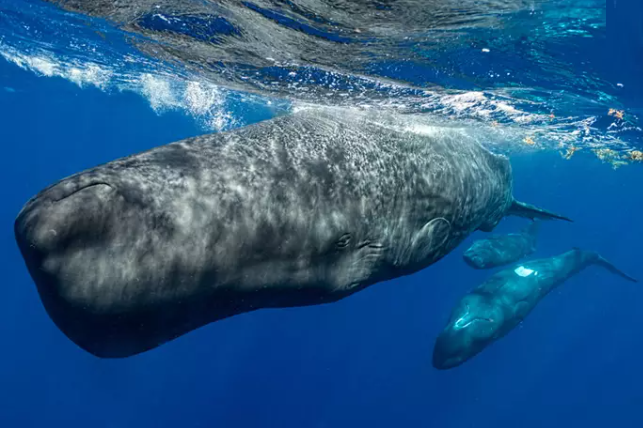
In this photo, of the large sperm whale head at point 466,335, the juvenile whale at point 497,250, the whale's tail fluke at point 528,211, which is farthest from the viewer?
the juvenile whale at point 497,250

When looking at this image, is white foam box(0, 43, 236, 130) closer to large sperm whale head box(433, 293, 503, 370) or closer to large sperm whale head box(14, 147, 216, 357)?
large sperm whale head box(433, 293, 503, 370)

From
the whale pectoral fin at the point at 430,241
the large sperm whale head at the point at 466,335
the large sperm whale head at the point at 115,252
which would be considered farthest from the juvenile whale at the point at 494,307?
the large sperm whale head at the point at 115,252

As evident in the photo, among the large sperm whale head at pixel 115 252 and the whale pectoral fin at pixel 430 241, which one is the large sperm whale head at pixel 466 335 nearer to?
the whale pectoral fin at pixel 430 241

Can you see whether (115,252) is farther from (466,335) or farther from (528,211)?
(466,335)

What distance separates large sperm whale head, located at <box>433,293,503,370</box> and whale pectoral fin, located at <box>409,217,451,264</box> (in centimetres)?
886

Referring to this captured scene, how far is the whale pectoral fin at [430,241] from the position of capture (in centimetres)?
467

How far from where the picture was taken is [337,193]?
3658 millimetres

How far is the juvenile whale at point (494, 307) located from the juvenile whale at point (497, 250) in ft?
2.67

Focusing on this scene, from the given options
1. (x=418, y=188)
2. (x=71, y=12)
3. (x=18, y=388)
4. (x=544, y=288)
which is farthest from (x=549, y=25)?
(x=18, y=388)

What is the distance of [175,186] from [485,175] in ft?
18.4

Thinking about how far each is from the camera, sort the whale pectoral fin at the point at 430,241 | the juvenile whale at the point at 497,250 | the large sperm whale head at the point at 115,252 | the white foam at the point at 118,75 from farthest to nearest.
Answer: the white foam at the point at 118,75 → the juvenile whale at the point at 497,250 → the whale pectoral fin at the point at 430,241 → the large sperm whale head at the point at 115,252

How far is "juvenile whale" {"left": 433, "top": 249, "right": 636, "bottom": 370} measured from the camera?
13.1m

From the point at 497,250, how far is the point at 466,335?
358 cm

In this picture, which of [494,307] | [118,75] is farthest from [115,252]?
[118,75]
